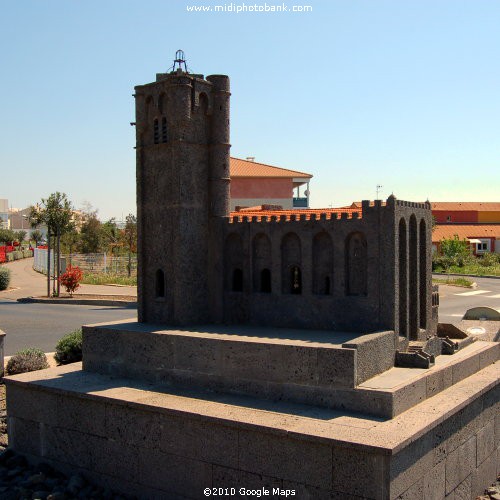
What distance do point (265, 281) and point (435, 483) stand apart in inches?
157

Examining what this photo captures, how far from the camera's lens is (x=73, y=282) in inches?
1090

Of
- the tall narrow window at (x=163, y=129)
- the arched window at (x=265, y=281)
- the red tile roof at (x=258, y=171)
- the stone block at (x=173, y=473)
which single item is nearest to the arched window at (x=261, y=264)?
the arched window at (x=265, y=281)

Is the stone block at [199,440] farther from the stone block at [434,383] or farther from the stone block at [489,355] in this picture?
the stone block at [489,355]

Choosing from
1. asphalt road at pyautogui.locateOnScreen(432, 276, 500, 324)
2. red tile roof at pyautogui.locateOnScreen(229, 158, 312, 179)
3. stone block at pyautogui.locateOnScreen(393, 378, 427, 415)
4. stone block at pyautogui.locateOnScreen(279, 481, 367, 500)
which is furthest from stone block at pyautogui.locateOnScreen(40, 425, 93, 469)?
red tile roof at pyautogui.locateOnScreen(229, 158, 312, 179)

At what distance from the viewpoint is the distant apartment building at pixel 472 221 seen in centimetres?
6669

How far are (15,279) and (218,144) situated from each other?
33092mm

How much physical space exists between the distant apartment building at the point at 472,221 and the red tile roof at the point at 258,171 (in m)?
33.0

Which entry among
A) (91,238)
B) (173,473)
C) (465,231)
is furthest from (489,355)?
(465,231)

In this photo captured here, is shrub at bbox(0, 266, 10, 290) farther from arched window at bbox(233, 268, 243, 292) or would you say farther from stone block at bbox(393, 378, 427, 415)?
stone block at bbox(393, 378, 427, 415)

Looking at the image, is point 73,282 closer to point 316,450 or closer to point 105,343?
point 105,343

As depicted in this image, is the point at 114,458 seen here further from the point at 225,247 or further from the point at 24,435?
the point at 225,247

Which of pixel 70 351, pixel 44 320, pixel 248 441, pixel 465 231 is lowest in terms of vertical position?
pixel 44 320

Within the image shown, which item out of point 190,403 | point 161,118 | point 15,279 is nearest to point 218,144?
point 161,118

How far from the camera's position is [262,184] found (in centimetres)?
3744
